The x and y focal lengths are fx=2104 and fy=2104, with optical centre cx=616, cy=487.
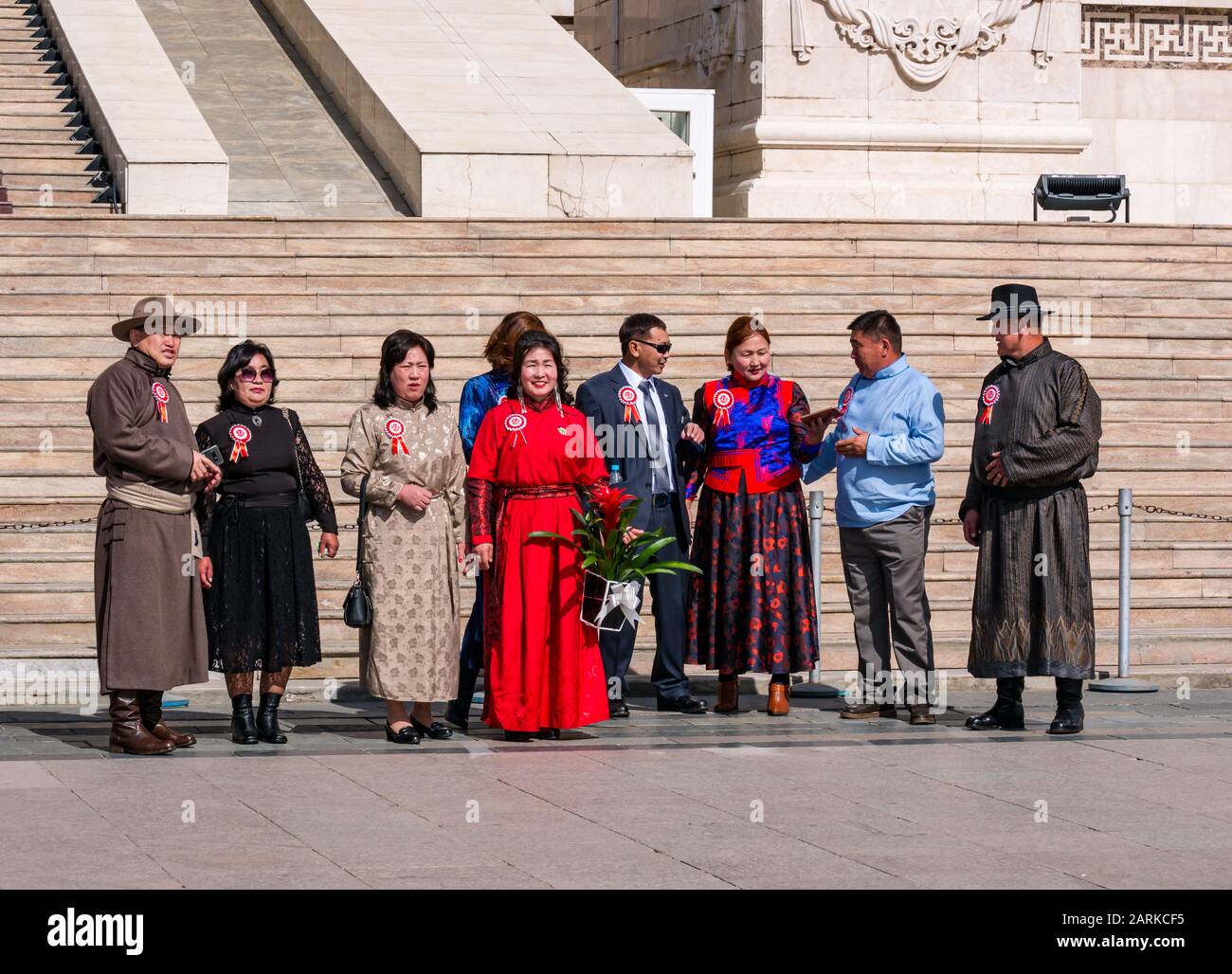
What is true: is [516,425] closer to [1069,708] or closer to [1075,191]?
[1069,708]

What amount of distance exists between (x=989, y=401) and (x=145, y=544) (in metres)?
3.69

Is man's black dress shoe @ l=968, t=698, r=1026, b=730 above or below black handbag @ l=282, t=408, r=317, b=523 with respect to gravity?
below

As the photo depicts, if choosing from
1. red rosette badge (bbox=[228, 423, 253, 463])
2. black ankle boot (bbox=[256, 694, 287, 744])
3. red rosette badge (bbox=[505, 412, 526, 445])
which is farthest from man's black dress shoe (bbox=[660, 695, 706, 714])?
red rosette badge (bbox=[228, 423, 253, 463])

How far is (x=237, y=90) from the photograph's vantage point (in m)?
21.3

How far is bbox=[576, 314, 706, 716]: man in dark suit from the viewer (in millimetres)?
9641

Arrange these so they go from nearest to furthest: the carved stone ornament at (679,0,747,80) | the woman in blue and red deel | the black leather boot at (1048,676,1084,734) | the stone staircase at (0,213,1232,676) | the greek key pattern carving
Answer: the black leather boot at (1048,676,1084,734), the woman in blue and red deel, the stone staircase at (0,213,1232,676), the carved stone ornament at (679,0,747,80), the greek key pattern carving

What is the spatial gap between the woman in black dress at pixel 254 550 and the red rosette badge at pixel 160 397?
0.20m

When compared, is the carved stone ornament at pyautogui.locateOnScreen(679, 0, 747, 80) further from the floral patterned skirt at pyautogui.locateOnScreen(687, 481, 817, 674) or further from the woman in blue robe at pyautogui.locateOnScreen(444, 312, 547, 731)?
the woman in blue robe at pyautogui.locateOnScreen(444, 312, 547, 731)

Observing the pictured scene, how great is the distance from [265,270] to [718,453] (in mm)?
5719

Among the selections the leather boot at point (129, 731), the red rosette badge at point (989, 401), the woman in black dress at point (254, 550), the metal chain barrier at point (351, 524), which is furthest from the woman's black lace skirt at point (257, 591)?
the red rosette badge at point (989, 401)

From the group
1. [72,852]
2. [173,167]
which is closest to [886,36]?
[173,167]

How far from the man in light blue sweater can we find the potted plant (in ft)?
3.40

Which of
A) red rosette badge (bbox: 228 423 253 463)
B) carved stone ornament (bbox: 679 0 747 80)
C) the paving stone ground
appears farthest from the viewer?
carved stone ornament (bbox: 679 0 747 80)

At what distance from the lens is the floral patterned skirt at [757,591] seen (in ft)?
31.3
